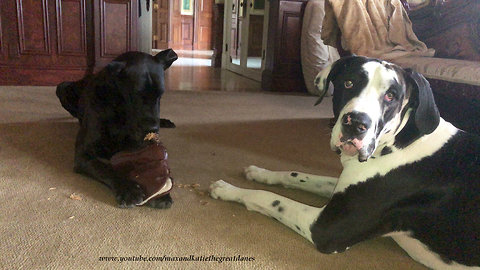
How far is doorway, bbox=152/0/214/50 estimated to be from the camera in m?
13.3

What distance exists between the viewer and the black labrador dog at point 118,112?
1.85 m

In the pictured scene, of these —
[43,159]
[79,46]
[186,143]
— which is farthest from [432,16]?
[79,46]

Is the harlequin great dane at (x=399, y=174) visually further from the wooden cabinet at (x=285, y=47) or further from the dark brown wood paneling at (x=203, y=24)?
the dark brown wood paneling at (x=203, y=24)

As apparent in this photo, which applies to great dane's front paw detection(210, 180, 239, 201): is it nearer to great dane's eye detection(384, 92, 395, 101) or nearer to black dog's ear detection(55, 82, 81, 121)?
great dane's eye detection(384, 92, 395, 101)

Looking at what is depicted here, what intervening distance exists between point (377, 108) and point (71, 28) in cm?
430

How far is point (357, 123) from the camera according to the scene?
1.27 metres

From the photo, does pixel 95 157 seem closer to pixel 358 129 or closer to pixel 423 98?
pixel 358 129

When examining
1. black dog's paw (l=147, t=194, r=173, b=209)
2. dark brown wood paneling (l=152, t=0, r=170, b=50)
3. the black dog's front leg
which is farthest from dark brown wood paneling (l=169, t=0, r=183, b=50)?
black dog's paw (l=147, t=194, r=173, b=209)

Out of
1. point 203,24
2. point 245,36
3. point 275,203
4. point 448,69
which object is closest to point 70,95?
point 275,203

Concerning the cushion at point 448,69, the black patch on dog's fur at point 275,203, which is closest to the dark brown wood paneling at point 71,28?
the cushion at point 448,69

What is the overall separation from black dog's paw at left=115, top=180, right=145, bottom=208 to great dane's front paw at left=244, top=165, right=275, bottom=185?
58 centimetres

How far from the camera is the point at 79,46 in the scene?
4801 millimetres

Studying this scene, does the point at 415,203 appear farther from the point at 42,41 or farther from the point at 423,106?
the point at 42,41

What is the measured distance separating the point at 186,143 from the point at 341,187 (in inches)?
55.5
